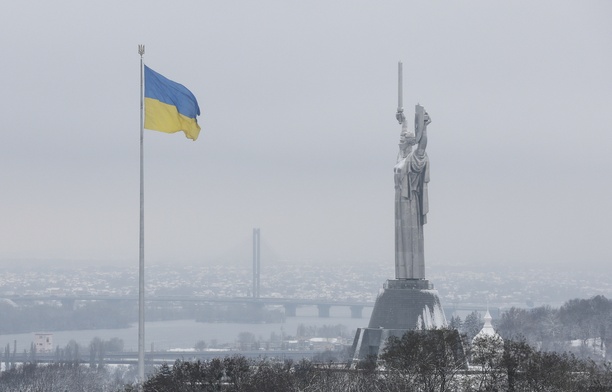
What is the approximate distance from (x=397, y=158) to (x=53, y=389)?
28200 mm

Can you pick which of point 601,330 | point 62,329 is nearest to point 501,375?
point 601,330

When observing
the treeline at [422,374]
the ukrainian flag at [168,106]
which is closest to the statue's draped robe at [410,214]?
the treeline at [422,374]

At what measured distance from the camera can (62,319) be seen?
196500mm

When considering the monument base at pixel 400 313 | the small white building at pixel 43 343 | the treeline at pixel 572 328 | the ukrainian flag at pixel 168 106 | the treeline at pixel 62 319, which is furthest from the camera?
the treeline at pixel 62 319

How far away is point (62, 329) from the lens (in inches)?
7653

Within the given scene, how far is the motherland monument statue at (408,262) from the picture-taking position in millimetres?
44281

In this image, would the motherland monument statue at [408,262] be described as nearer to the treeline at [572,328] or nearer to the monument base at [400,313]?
the monument base at [400,313]

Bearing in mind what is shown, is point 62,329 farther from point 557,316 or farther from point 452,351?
point 452,351

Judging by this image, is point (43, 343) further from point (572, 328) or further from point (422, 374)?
point (422, 374)

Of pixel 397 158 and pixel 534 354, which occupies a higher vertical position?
pixel 397 158

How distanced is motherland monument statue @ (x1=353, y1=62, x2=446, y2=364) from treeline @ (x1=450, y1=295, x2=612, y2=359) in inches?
1722

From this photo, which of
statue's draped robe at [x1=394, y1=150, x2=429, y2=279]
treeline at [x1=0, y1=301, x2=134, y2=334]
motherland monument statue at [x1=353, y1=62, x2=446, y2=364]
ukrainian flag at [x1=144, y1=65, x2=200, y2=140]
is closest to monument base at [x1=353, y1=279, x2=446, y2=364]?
motherland monument statue at [x1=353, y1=62, x2=446, y2=364]

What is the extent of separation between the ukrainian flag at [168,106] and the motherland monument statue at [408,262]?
1076 cm

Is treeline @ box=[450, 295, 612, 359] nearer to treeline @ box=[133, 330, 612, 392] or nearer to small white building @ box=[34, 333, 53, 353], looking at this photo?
treeline @ box=[133, 330, 612, 392]
